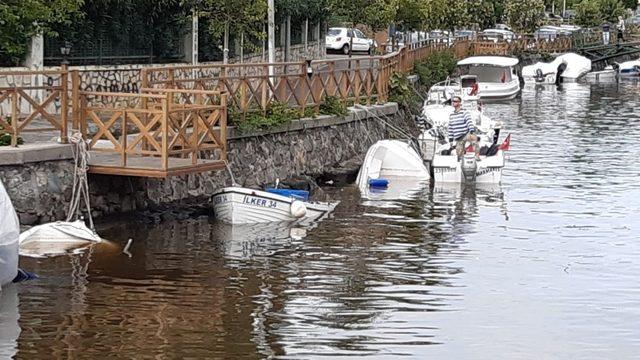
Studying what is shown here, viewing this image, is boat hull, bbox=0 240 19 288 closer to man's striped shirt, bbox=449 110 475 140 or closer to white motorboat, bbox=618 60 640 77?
man's striped shirt, bbox=449 110 475 140

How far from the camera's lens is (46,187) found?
18609 millimetres

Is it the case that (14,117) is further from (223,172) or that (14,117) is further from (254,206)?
(223,172)

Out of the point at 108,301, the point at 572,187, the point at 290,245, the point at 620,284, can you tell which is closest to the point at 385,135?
the point at 572,187

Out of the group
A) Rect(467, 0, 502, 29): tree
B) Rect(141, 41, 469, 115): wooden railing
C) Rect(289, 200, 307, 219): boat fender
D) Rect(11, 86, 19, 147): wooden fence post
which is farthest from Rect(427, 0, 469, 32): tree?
Rect(11, 86, 19, 147): wooden fence post

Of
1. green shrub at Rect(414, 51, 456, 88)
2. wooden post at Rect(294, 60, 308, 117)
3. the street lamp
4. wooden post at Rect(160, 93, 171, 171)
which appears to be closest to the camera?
wooden post at Rect(160, 93, 171, 171)

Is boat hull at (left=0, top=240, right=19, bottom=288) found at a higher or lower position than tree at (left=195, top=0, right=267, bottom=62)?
lower

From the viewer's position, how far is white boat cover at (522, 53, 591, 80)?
68.6 m

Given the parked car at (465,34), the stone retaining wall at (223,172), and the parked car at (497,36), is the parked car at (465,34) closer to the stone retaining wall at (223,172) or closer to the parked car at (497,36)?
the parked car at (497,36)

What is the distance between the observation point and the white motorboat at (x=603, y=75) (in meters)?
73.3

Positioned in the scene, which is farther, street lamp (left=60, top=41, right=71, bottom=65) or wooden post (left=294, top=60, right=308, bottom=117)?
street lamp (left=60, top=41, right=71, bottom=65)

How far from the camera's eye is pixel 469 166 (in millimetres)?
27031

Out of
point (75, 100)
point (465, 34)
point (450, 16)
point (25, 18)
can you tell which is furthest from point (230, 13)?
point (465, 34)

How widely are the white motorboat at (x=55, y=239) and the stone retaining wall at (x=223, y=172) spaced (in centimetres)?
64

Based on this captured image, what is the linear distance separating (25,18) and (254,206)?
6.17 meters
